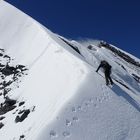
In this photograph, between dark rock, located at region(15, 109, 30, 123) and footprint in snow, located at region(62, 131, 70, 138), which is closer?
footprint in snow, located at region(62, 131, 70, 138)

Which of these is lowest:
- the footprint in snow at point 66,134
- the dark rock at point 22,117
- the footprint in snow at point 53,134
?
the footprint in snow at point 66,134

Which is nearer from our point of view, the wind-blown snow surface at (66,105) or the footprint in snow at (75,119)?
the wind-blown snow surface at (66,105)

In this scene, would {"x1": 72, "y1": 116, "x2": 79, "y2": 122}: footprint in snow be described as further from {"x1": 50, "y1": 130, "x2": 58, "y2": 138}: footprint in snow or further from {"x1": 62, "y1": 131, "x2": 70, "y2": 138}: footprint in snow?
{"x1": 50, "y1": 130, "x2": 58, "y2": 138}: footprint in snow

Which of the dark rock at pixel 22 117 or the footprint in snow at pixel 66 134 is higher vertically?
the dark rock at pixel 22 117

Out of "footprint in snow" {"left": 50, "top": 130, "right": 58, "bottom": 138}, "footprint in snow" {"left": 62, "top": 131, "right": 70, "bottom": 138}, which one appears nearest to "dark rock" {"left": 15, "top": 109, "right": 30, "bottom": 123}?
"footprint in snow" {"left": 50, "top": 130, "right": 58, "bottom": 138}

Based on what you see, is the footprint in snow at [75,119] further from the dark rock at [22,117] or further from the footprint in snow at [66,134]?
the dark rock at [22,117]

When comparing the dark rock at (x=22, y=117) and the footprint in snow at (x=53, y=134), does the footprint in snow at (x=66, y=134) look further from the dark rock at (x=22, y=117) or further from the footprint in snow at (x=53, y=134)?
the dark rock at (x=22, y=117)

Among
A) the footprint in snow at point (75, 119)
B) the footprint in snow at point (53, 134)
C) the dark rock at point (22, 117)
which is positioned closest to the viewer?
the footprint in snow at point (53, 134)

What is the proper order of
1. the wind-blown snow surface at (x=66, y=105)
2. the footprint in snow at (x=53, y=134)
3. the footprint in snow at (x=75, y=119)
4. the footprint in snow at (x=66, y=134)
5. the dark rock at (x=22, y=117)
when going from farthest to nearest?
the dark rock at (x=22, y=117) → the footprint in snow at (x=75, y=119) → the wind-blown snow surface at (x=66, y=105) → the footprint in snow at (x=66, y=134) → the footprint in snow at (x=53, y=134)

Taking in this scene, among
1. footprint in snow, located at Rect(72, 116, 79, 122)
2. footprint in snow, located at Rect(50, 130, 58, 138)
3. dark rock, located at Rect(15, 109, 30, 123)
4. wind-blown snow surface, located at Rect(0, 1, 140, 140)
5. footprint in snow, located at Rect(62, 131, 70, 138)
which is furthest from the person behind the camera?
dark rock, located at Rect(15, 109, 30, 123)

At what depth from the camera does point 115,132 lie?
19.9 meters

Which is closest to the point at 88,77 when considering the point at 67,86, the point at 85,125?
the point at 67,86

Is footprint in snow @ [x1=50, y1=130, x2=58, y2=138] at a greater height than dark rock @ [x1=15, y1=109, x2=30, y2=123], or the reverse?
dark rock @ [x1=15, y1=109, x2=30, y2=123]

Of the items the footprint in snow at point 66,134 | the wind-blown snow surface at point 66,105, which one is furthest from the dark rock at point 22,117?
the footprint in snow at point 66,134
